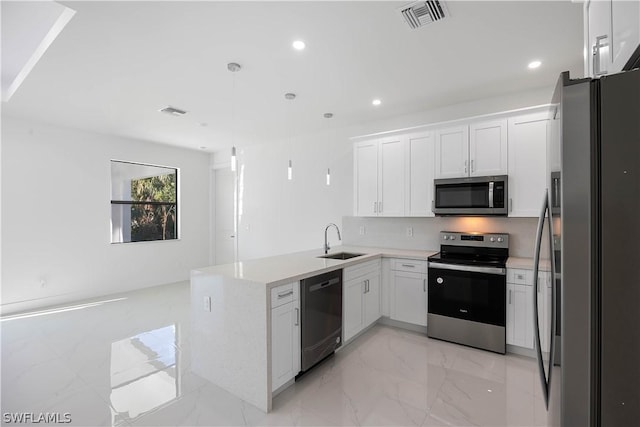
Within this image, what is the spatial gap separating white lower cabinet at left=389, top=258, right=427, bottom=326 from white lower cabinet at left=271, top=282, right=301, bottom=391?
163 cm

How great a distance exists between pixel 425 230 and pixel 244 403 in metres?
2.83

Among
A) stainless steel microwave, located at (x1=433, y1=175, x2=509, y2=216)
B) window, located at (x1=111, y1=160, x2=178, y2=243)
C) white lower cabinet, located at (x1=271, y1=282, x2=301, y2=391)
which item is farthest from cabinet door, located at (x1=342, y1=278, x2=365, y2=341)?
window, located at (x1=111, y1=160, x2=178, y2=243)

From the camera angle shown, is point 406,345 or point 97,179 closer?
point 406,345

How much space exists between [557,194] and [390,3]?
5.48 ft

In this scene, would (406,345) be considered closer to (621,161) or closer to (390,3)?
(621,161)

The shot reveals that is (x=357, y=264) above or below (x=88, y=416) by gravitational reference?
above

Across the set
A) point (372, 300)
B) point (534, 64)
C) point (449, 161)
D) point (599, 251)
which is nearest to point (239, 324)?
point (372, 300)

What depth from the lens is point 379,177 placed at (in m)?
4.03

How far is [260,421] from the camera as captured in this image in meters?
2.05

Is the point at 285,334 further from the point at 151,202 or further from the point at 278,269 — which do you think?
the point at 151,202

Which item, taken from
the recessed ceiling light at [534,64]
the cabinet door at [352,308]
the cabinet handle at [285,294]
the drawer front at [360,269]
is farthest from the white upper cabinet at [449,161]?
the cabinet handle at [285,294]

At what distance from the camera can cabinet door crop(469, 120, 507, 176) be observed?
3.24 meters

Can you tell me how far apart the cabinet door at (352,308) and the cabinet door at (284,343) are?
73 centimetres

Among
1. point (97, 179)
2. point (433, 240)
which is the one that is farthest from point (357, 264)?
point (97, 179)
